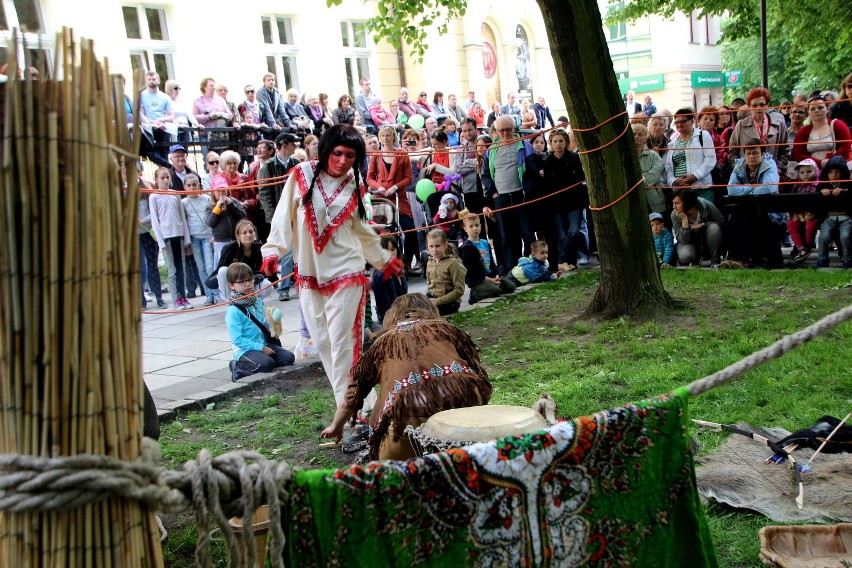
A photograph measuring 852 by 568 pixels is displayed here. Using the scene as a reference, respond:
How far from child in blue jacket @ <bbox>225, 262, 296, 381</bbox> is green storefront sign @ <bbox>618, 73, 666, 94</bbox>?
2942 cm

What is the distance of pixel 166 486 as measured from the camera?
1.51m

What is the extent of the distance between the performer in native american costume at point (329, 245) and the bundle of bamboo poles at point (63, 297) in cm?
374

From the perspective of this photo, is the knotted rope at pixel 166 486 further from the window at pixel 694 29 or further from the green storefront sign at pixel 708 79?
the window at pixel 694 29

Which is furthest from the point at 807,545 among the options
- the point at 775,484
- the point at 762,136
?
the point at 762,136

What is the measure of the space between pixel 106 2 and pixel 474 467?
1615 centimetres

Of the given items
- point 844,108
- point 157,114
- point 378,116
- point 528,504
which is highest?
point 157,114

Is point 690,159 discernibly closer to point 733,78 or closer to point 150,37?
point 150,37

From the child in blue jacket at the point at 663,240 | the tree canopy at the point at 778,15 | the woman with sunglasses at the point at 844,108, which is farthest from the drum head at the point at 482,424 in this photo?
the tree canopy at the point at 778,15

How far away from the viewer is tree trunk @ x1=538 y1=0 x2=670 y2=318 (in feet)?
24.0

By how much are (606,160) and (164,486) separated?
649 centimetres

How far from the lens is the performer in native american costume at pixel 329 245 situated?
5234mm

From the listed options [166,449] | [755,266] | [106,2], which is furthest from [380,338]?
[106,2]

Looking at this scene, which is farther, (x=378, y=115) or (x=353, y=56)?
(x=353, y=56)

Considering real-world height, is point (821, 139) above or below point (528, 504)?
above
